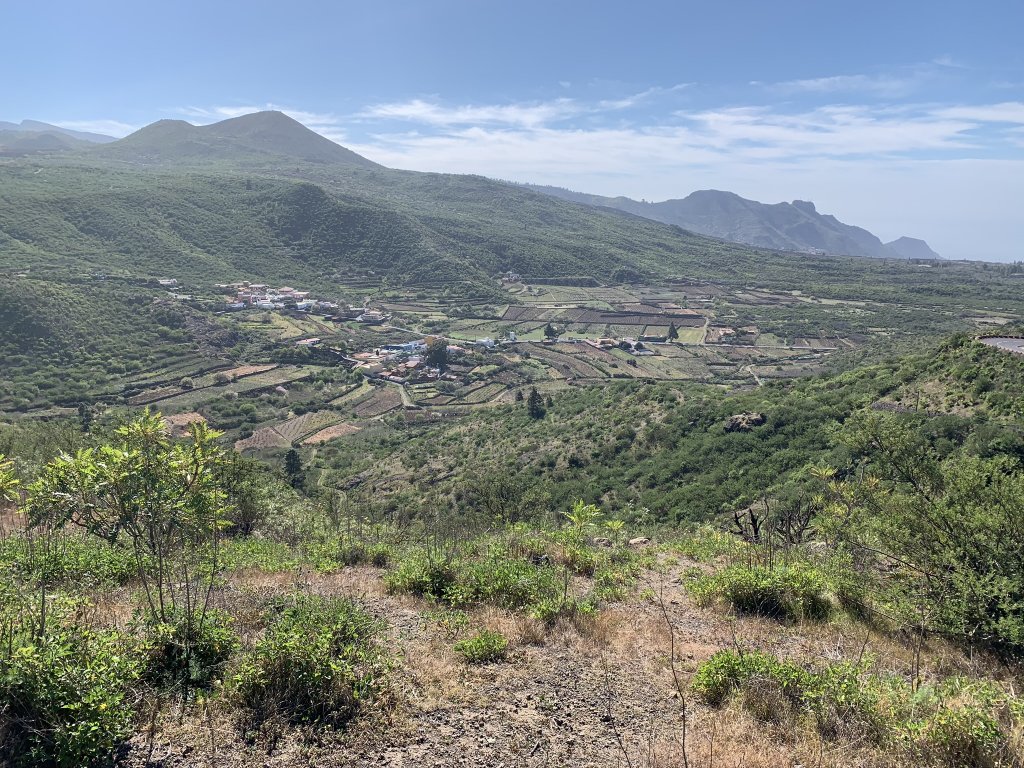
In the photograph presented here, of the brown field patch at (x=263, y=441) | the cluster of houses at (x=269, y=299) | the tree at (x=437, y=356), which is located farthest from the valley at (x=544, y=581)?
the cluster of houses at (x=269, y=299)

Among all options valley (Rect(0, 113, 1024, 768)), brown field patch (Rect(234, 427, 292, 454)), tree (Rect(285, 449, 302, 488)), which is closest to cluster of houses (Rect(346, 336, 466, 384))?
valley (Rect(0, 113, 1024, 768))

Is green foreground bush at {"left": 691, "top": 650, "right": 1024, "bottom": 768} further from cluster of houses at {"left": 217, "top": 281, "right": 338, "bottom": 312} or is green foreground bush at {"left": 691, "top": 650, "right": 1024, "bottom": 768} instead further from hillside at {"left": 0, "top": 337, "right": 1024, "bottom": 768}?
cluster of houses at {"left": 217, "top": 281, "right": 338, "bottom": 312}

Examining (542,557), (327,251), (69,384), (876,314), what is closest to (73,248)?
(327,251)

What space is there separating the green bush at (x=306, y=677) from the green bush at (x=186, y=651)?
38cm

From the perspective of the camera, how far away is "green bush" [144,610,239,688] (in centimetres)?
492

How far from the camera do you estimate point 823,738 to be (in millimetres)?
4629

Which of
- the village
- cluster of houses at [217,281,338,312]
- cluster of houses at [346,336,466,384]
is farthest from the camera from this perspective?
cluster of houses at [217,281,338,312]

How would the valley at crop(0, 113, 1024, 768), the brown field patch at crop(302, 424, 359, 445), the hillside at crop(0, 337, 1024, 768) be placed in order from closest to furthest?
the hillside at crop(0, 337, 1024, 768) < the valley at crop(0, 113, 1024, 768) < the brown field patch at crop(302, 424, 359, 445)

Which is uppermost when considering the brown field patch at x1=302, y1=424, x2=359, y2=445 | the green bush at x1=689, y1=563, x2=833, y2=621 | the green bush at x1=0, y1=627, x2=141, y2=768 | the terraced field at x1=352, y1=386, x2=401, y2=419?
the green bush at x1=0, y1=627, x2=141, y2=768

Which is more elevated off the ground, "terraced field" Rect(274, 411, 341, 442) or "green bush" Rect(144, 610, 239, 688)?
"green bush" Rect(144, 610, 239, 688)

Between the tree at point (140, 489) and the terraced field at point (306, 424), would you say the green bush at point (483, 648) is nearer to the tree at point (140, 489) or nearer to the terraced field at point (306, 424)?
the tree at point (140, 489)

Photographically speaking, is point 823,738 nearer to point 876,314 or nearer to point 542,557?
point 542,557

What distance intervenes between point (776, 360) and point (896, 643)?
273ft

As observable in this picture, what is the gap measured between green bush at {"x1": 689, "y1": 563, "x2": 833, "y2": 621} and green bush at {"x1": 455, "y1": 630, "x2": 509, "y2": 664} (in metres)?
3.90
